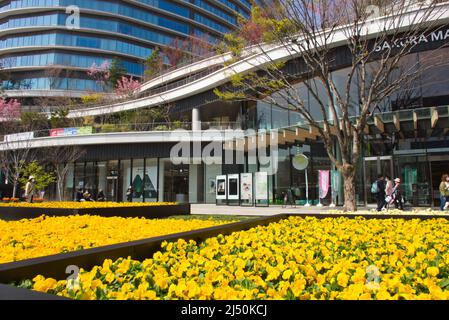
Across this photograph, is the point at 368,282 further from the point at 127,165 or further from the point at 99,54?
the point at 99,54

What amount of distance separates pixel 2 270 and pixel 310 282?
7.96ft

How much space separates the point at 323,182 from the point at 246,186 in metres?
4.81

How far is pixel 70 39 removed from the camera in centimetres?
5472

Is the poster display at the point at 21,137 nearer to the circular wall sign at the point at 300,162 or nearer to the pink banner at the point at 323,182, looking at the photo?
the circular wall sign at the point at 300,162

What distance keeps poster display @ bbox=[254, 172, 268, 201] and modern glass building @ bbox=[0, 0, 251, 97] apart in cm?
3777

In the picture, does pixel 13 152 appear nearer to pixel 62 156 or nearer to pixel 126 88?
pixel 62 156

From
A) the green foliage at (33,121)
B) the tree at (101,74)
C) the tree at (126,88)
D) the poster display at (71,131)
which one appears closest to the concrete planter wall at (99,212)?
the poster display at (71,131)

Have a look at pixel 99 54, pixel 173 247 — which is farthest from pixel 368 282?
pixel 99 54

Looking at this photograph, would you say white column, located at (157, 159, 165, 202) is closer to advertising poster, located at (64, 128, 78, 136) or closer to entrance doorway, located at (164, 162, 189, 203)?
entrance doorway, located at (164, 162, 189, 203)

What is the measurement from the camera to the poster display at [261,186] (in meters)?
21.3

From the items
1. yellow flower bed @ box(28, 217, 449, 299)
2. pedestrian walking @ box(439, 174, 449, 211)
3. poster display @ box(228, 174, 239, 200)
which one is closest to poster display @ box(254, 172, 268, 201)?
poster display @ box(228, 174, 239, 200)

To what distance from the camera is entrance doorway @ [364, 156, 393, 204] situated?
19.6m

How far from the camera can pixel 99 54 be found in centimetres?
5538

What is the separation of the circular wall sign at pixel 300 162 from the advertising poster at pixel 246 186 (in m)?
3.54
